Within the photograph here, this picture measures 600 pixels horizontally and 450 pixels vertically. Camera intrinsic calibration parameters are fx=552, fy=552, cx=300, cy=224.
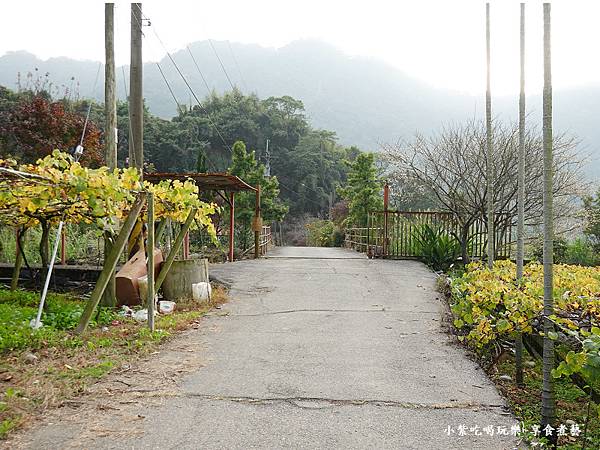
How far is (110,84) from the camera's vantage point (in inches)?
339

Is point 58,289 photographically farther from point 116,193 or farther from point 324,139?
point 324,139

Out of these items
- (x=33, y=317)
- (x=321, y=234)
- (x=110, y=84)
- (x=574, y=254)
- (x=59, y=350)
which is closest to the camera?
(x=59, y=350)

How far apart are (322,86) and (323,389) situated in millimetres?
102894

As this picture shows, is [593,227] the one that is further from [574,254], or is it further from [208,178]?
[208,178]

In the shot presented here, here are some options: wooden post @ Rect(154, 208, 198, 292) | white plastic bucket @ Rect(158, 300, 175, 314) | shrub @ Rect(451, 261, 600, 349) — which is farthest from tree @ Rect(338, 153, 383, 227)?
shrub @ Rect(451, 261, 600, 349)

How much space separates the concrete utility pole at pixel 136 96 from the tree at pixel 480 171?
21.9ft

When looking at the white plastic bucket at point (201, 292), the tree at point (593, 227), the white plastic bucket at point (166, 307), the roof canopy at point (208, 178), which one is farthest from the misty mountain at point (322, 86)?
the white plastic bucket at point (166, 307)

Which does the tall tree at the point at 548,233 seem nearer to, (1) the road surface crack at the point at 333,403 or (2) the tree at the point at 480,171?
(1) the road surface crack at the point at 333,403

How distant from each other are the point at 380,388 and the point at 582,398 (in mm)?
1719

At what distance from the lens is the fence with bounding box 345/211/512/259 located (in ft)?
40.8

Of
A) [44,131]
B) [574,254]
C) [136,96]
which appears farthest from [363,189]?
[136,96]

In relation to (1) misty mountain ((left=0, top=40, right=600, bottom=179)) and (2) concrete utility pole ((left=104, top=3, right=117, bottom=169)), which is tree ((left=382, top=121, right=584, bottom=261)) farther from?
(1) misty mountain ((left=0, top=40, right=600, bottom=179))

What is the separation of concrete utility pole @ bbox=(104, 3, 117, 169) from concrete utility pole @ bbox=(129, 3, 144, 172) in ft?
1.96

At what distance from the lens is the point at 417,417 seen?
11.8ft
